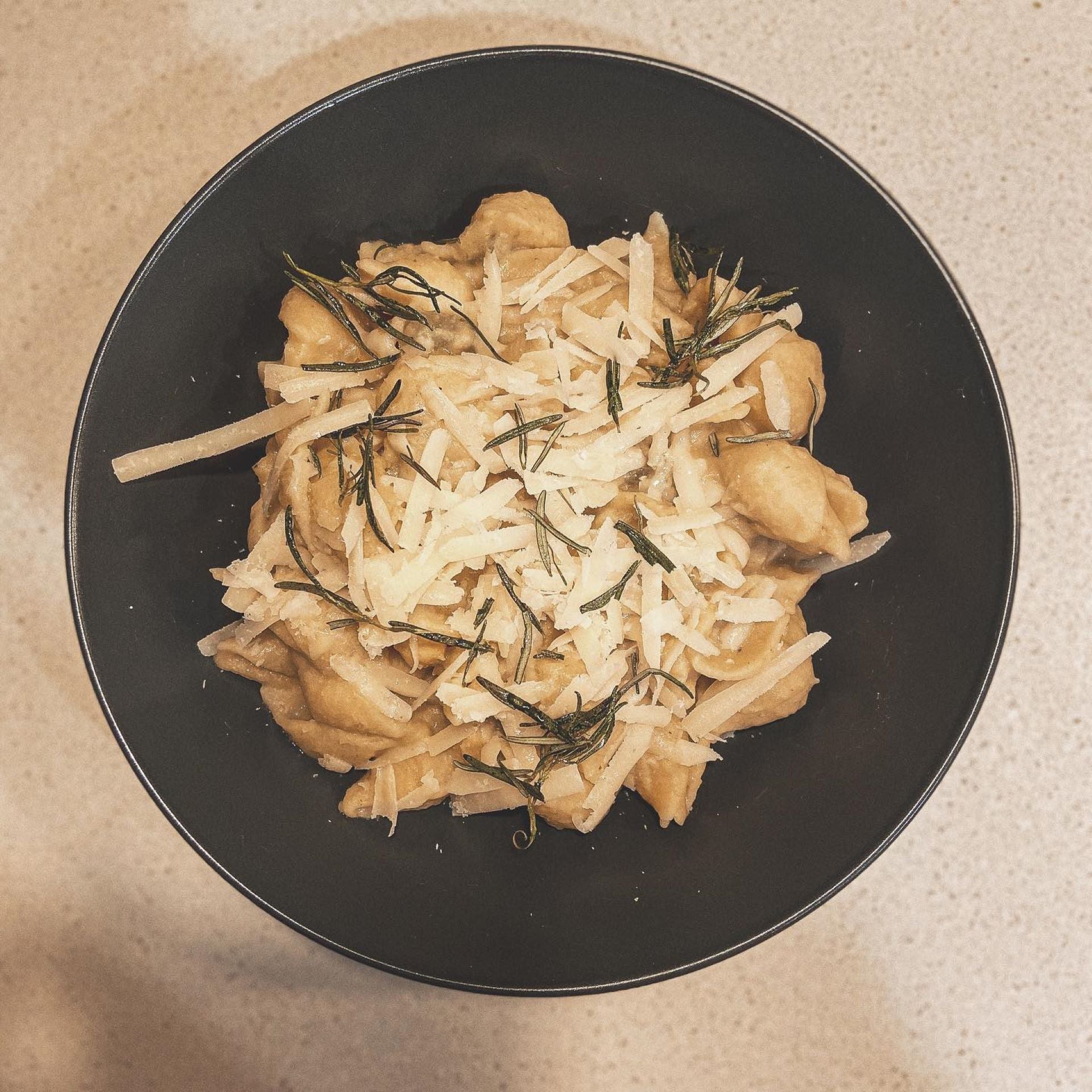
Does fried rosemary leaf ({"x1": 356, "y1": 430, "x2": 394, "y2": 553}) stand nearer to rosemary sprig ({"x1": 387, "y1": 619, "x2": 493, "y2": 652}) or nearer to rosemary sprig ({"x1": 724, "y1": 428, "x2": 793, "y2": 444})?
rosemary sprig ({"x1": 387, "y1": 619, "x2": 493, "y2": 652})

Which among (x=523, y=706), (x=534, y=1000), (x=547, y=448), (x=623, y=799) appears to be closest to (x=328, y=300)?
(x=547, y=448)

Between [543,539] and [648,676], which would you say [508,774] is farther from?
[543,539]

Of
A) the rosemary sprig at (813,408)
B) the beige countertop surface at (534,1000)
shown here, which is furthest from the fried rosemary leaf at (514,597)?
the beige countertop surface at (534,1000)

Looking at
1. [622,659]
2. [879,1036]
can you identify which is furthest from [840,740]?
[879,1036]

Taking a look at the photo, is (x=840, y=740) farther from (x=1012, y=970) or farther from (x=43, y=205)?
(x=43, y=205)

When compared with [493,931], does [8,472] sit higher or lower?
higher

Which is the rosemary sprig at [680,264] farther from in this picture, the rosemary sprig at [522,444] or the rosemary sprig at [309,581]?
the rosemary sprig at [309,581]

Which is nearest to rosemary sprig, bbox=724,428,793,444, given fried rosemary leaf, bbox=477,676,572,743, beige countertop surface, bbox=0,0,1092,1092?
fried rosemary leaf, bbox=477,676,572,743
